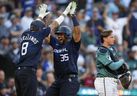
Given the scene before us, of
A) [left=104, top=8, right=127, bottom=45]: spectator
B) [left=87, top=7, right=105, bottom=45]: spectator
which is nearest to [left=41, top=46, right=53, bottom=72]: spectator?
[left=87, top=7, right=105, bottom=45]: spectator

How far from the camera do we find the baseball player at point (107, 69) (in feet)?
39.2

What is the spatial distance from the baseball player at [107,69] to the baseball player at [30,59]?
3.92ft

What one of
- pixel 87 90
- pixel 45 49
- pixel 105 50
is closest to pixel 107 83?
pixel 105 50

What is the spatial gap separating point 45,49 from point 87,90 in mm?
2865

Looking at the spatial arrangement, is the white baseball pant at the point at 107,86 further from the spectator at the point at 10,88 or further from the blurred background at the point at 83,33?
the spectator at the point at 10,88

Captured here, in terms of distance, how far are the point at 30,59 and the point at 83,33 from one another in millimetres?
7675

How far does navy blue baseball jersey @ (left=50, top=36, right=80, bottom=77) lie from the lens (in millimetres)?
12383

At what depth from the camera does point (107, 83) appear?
39.3ft

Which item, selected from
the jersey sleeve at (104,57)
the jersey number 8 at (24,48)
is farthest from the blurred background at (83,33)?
the jersey number 8 at (24,48)

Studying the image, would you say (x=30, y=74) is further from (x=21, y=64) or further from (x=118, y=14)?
(x=118, y=14)

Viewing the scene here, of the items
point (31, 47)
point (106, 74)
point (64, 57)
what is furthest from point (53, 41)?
point (106, 74)

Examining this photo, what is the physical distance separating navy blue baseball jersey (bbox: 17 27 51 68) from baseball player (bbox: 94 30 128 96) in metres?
1.20

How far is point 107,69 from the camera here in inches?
475

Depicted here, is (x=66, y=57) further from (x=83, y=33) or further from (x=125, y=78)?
(x=83, y=33)
